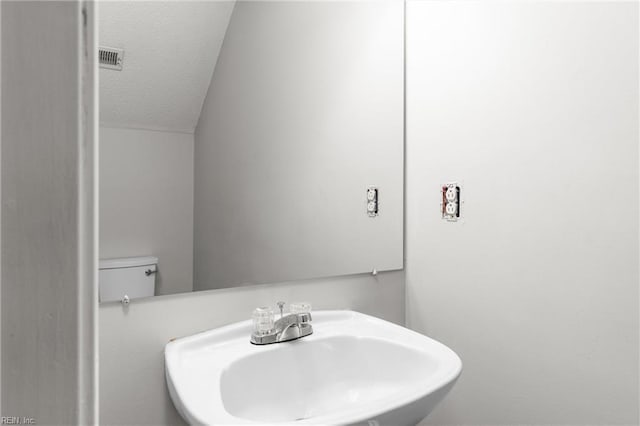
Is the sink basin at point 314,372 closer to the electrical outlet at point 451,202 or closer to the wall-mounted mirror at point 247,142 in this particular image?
the wall-mounted mirror at point 247,142

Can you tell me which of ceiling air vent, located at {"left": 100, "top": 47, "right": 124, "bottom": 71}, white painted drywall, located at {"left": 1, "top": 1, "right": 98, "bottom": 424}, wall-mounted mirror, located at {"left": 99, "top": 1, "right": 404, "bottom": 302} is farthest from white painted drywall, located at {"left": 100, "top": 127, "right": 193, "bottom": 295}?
white painted drywall, located at {"left": 1, "top": 1, "right": 98, "bottom": 424}

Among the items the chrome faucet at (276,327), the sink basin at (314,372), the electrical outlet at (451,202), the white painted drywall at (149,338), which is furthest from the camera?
the electrical outlet at (451,202)

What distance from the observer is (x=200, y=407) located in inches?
27.7

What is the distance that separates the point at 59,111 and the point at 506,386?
122 cm

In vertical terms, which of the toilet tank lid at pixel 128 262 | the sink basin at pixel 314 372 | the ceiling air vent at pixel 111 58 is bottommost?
the sink basin at pixel 314 372

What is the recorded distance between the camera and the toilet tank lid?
2.93 ft

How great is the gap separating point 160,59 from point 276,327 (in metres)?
0.75

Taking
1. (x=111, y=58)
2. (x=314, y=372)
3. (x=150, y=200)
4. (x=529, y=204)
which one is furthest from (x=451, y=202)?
(x=111, y=58)

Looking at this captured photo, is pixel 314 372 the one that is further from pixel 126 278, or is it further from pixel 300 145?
pixel 300 145

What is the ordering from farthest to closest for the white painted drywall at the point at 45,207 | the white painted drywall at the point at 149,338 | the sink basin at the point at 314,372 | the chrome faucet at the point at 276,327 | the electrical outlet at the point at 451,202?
the electrical outlet at the point at 451,202 < the chrome faucet at the point at 276,327 < the white painted drywall at the point at 149,338 < the sink basin at the point at 314,372 < the white painted drywall at the point at 45,207

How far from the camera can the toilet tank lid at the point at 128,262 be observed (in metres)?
0.89

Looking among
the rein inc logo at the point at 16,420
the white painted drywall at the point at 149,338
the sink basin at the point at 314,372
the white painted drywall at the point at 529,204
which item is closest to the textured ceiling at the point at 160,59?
the white painted drywall at the point at 149,338

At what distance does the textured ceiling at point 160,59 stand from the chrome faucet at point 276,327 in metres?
0.54

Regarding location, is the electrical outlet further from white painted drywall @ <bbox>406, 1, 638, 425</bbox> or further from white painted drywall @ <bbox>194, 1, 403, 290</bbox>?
white painted drywall @ <bbox>194, 1, 403, 290</bbox>
